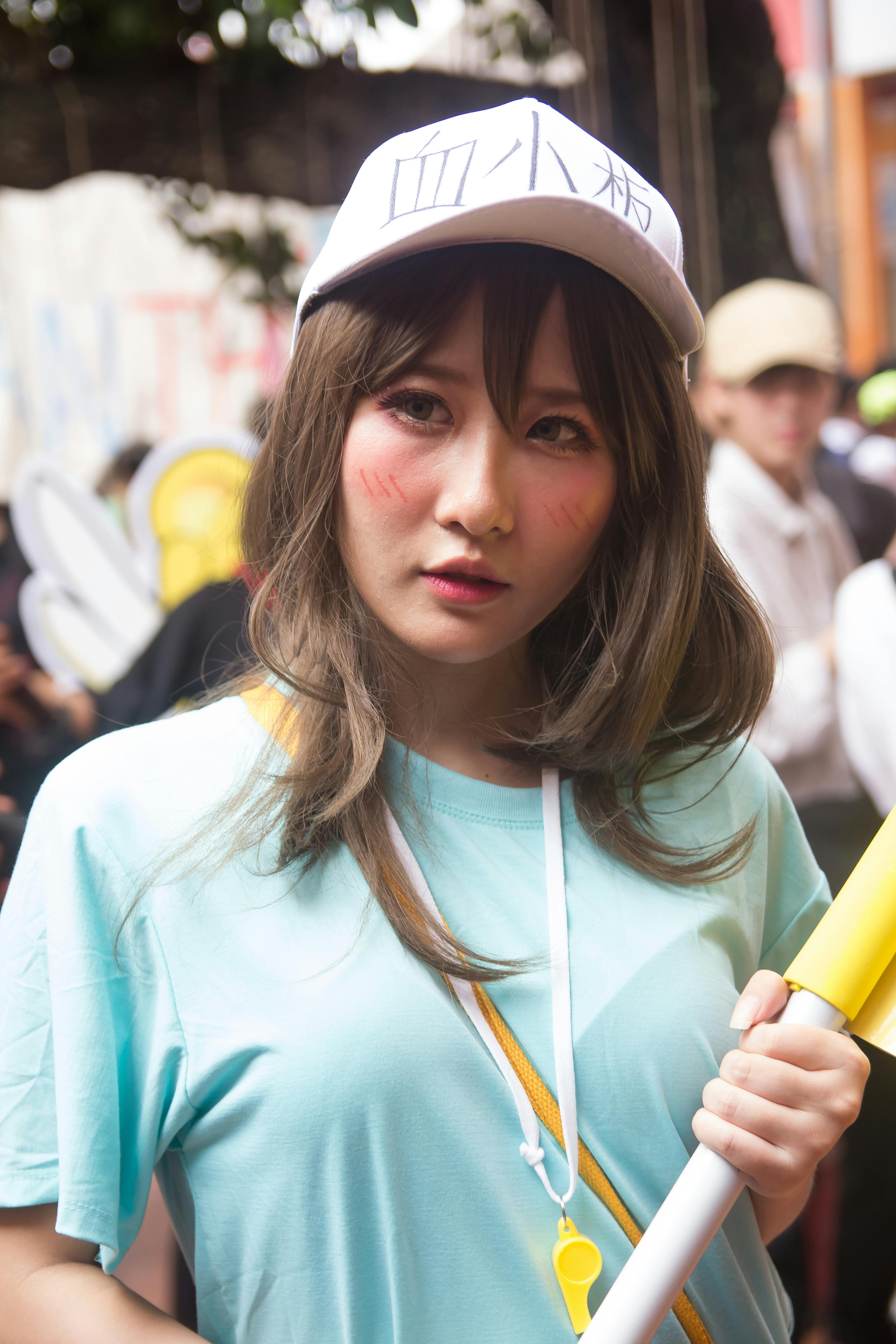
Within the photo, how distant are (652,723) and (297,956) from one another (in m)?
0.44

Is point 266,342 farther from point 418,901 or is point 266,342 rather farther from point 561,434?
point 418,901

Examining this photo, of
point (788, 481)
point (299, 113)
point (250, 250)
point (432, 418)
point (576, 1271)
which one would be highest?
point (299, 113)

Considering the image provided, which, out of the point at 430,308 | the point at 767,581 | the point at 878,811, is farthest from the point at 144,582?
the point at 430,308

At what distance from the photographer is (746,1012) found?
92cm

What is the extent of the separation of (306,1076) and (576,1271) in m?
0.27

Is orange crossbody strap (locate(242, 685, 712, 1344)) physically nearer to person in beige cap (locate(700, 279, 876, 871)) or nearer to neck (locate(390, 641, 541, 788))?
neck (locate(390, 641, 541, 788))

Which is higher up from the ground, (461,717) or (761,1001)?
(461,717)

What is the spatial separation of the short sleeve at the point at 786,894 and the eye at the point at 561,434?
445mm

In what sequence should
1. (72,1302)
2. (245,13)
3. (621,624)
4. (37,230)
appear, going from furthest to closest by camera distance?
(37,230)
(245,13)
(621,624)
(72,1302)

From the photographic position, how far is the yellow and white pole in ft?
2.80

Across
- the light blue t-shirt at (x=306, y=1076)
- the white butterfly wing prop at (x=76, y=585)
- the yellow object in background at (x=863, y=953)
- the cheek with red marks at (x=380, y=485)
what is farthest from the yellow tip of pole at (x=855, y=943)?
the white butterfly wing prop at (x=76, y=585)

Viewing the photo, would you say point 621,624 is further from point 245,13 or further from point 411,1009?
point 245,13

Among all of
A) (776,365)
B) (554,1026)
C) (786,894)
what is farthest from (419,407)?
(776,365)

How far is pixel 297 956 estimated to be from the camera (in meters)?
0.93
